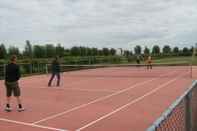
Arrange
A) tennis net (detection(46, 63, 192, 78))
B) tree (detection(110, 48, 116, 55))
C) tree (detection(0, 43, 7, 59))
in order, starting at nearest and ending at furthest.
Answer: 1. tennis net (detection(46, 63, 192, 78))
2. tree (detection(0, 43, 7, 59))
3. tree (detection(110, 48, 116, 55))

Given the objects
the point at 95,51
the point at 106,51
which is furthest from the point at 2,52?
the point at 106,51

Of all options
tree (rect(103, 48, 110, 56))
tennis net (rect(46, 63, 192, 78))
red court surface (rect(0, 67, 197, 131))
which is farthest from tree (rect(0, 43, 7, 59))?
red court surface (rect(0, 67, 197, 131))

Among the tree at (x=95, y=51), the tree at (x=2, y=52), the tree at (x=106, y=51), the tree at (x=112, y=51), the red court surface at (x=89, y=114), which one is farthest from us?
the tree at (x=106, y=51)

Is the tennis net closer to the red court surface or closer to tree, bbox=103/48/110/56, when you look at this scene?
the red court surface

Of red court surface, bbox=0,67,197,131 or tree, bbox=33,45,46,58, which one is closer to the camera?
red court surface, bbox=0,67,197,131

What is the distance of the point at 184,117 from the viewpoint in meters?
3.97

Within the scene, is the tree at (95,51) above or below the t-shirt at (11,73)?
above

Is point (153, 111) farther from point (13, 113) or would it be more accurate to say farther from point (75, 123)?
point (13, 113)

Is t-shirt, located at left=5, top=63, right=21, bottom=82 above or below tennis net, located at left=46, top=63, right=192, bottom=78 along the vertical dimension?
above

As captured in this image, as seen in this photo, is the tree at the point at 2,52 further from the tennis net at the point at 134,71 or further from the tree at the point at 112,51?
the tree at the point at 112,51

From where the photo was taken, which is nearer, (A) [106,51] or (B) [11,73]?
(B) [11,73]

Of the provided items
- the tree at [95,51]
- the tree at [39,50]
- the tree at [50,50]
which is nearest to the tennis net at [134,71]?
the tree at [50,50]

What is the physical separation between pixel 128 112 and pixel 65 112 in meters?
1.93

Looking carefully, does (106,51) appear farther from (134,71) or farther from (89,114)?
(89,114)
